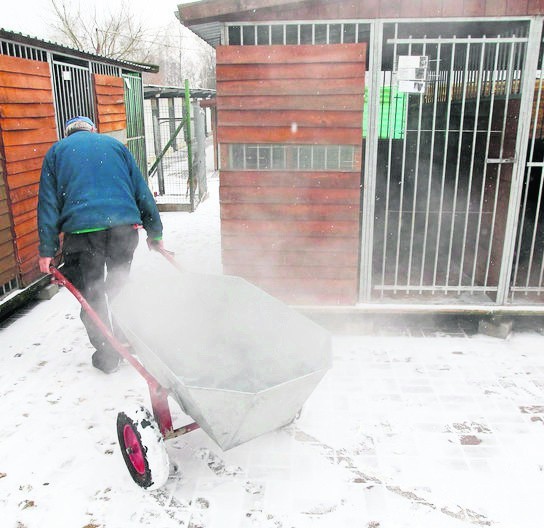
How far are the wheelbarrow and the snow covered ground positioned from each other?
300mm

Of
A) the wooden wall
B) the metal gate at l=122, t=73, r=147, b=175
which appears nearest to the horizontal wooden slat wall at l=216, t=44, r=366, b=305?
the wooden wall

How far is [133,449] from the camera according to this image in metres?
2.64

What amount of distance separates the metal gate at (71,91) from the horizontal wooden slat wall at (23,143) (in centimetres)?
50

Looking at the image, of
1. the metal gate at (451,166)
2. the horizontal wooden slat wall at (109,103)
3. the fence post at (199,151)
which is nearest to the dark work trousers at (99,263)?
the metal gate at (451,166)

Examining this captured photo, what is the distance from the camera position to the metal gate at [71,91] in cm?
618

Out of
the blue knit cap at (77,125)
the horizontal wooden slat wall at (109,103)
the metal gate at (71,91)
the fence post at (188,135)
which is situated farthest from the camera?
the fence post at (188,135)

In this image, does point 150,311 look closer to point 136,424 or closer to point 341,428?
point 136,424

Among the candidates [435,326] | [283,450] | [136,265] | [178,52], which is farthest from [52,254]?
[178,52]

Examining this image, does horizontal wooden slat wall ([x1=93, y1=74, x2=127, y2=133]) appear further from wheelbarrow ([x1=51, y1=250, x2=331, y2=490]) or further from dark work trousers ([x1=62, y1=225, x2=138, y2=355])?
wheelbarrow ([x1=51, y1=250, x2=331, y2=490])

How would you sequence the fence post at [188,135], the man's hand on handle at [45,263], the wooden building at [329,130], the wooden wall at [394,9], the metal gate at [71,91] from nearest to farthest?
the man's hand on handle at [45,263] → the wooden wall at [394,9] → the wooden building at [329,130] → the metal gate at [71,91] → the fence post at [188,135]

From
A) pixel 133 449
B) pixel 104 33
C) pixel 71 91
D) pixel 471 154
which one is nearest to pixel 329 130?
pixel 471 154

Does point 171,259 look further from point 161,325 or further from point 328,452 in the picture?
point 328,452

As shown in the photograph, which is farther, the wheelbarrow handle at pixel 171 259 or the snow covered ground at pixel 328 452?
the wheelbarrow handle at pixel 171 259

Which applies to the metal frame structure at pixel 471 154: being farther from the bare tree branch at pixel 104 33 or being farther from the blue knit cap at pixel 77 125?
the bare tree branch at pixel 104 33
